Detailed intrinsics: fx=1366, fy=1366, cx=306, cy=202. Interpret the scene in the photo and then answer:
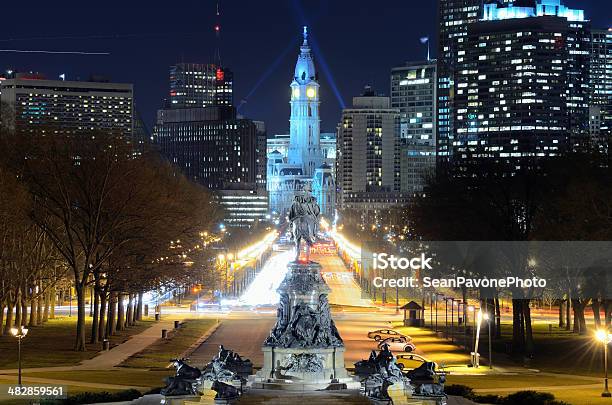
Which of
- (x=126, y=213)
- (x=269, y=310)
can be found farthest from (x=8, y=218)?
(x=269, y=310)

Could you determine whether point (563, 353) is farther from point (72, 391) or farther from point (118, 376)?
point (72, 391)

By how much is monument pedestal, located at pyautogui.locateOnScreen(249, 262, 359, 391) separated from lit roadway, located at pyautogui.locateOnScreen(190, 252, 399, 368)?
19677 millimetres

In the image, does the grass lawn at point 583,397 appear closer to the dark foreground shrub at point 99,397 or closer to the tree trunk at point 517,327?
the dark foreground shrub at point 99,397

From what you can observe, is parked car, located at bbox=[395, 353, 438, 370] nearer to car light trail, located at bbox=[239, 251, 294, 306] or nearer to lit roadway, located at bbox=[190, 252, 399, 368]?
lit roadway, located at bbox=[190, 252, 399, 368]

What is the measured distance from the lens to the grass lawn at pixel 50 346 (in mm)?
73250

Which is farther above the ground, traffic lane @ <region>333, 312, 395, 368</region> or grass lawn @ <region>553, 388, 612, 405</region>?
traffic lane @ <region>333, 312, 395, 368</region>

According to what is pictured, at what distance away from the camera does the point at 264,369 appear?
48156 mm

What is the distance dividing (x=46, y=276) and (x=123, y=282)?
17182mm

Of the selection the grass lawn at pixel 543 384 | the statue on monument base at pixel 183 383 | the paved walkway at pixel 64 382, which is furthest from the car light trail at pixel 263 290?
the statue on monument base at pixel 183 383

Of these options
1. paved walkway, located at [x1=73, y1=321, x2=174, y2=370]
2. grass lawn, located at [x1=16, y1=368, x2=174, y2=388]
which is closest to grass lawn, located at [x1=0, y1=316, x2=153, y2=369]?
paved walkway, located at [x1=73, y1=321, x2=174, y2=370]

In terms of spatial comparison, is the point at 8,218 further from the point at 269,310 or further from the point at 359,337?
the point at 269,310

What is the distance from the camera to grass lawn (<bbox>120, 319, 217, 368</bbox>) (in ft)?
241

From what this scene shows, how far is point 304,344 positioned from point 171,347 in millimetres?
37971

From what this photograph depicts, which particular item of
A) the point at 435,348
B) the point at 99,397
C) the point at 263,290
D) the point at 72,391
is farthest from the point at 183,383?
the point at 263,290
